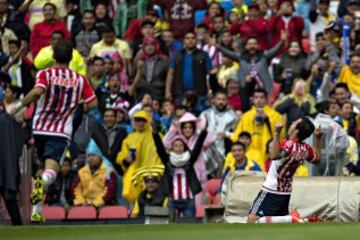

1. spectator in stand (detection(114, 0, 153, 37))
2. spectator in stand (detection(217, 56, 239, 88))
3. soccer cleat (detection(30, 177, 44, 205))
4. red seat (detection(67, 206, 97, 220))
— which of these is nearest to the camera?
soccer cleat (detection(30, 177, 44, 205))

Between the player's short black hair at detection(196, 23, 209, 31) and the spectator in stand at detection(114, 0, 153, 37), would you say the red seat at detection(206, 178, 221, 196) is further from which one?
the spectator in stand at detection(114, 0, 153, 37)

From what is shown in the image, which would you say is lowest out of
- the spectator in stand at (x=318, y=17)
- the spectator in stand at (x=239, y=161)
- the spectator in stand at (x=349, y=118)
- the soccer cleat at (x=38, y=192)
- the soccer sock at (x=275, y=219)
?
the soccer sock at (x=275, y=219)

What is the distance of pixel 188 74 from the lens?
22.7m

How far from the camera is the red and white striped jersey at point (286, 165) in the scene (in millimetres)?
14383

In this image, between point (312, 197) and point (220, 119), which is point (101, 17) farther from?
point (312, 197)

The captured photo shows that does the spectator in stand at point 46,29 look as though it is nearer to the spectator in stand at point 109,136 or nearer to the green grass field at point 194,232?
the spectator in stand at point 109,136

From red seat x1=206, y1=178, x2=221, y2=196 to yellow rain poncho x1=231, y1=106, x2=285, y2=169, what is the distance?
854 mm

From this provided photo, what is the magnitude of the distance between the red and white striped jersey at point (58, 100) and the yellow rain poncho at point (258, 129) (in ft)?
14.4

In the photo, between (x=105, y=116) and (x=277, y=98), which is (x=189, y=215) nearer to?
(x=105, y=116)

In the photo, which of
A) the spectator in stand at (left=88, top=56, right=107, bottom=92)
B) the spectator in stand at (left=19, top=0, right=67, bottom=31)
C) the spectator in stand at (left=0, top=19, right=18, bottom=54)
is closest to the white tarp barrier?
the spectator in stand at (left=88, top=56, right=107, bottom=92)

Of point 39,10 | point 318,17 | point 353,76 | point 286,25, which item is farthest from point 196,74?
point 39,10

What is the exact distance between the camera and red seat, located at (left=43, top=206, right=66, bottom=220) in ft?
62.5

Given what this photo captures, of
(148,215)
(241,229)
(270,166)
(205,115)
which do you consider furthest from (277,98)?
(241,229)

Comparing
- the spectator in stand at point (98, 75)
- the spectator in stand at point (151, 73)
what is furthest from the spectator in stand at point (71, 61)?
the spectator in stand at point (151, 73)
